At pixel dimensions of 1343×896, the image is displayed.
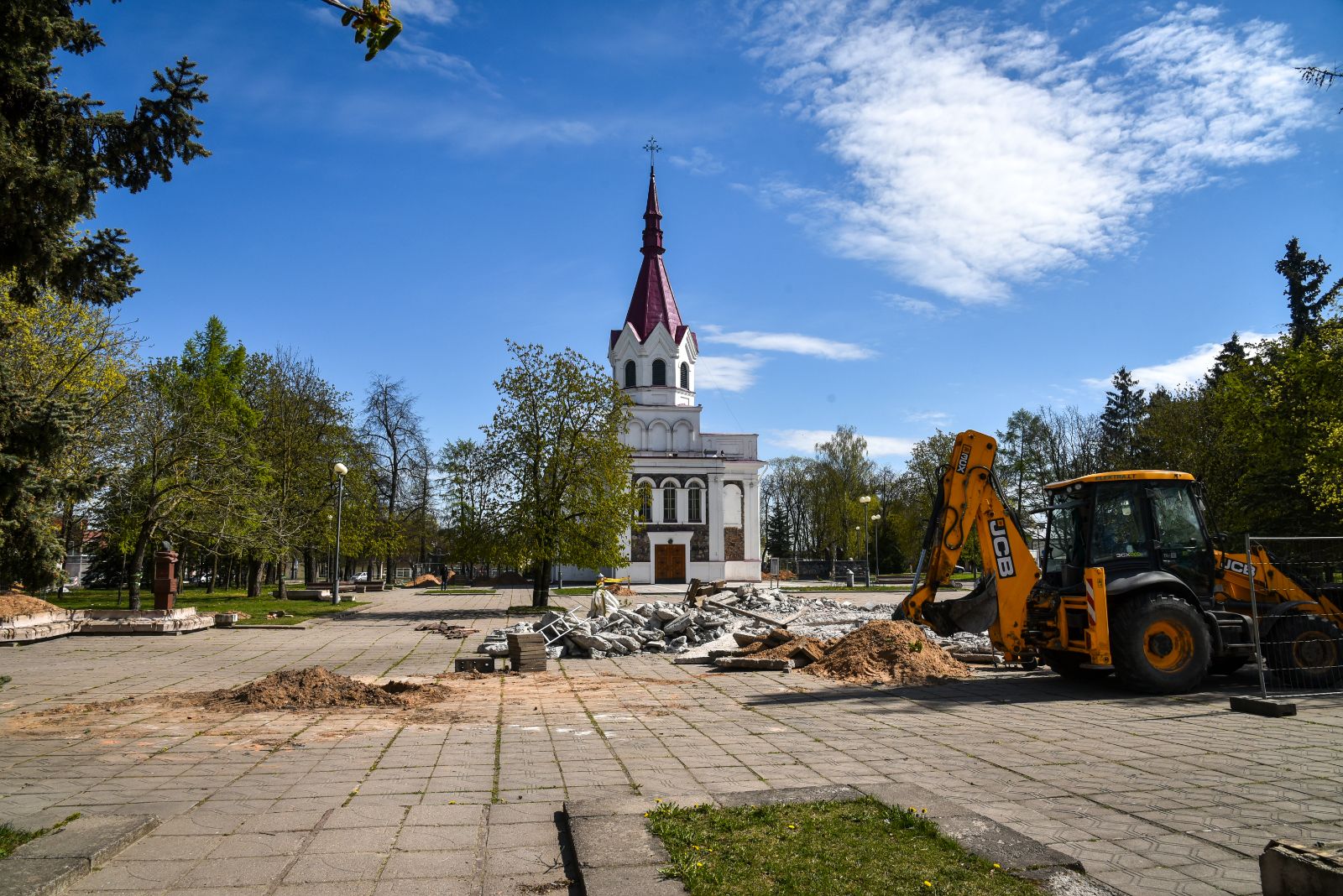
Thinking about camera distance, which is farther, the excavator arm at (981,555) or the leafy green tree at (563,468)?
the leafy green tree at (563,468)

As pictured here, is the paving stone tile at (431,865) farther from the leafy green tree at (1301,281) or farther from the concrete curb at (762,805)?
the leafy green tree at (1301,281)

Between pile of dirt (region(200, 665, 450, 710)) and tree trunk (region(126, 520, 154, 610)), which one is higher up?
tree trunk (region(126, 520, 154, 610))

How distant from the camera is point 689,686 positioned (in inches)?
471

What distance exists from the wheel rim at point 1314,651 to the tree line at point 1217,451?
9.39ft

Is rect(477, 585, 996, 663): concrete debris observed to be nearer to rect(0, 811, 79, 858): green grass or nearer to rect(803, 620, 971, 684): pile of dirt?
rect(803, 620, 971, 684): pile of dirt

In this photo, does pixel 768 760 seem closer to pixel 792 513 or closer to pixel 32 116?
pixel 32 116

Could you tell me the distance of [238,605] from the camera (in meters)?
30.2

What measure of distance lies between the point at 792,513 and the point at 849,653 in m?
72.8

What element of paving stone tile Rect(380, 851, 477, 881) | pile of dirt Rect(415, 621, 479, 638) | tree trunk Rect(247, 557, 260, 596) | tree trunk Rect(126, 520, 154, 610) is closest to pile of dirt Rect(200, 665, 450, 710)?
paving stone tile Rect(380, 851, 477, 881)

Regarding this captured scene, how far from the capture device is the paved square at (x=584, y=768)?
4.59 meters

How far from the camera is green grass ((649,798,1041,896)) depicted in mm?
3928

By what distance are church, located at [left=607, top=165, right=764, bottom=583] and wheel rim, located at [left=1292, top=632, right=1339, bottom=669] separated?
40.2 m

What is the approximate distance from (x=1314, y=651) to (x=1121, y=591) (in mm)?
2774

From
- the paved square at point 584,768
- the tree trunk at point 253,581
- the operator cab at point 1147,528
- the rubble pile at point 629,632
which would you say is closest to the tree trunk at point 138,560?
the tree trunk at point 253,581
